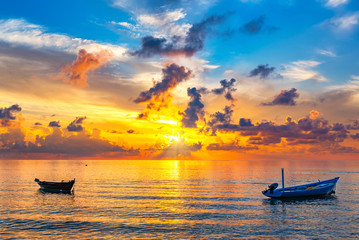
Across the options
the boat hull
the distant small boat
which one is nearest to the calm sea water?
the boat hull

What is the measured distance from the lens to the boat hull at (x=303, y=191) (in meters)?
79.6

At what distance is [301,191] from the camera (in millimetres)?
81625

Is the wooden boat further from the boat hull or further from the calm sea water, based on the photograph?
the calm sea water

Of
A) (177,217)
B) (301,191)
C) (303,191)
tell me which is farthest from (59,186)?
(303,191)

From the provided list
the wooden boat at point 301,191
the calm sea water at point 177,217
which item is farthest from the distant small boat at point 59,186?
the wooden boat at point 301,191

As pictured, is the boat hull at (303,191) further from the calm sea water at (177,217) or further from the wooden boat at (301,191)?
the calm sea water at (177,217)

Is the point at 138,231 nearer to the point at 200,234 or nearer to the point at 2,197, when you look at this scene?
the point at 200,234

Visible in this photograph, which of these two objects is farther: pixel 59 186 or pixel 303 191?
pixel 59 186

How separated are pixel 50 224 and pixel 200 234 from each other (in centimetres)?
2599

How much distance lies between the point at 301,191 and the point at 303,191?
70 centimetres

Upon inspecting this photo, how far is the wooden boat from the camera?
79.6 m

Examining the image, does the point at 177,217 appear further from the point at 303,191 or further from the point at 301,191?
the point at 303,191

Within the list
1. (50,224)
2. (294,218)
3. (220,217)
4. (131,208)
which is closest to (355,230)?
(294,218)

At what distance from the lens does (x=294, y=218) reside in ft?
188
